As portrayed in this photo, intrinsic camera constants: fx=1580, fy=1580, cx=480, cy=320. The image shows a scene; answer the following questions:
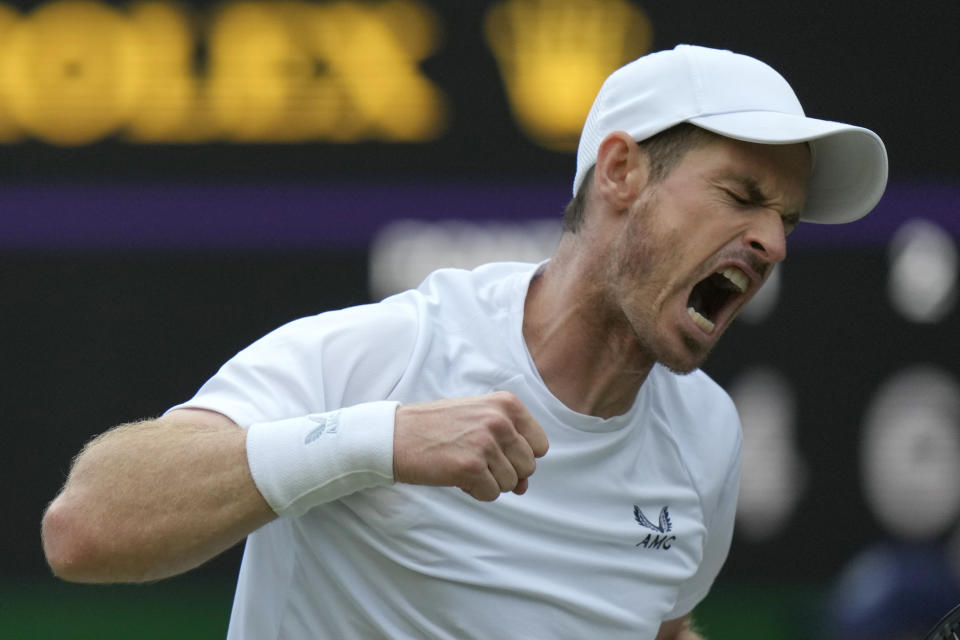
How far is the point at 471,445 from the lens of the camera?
6.05ft

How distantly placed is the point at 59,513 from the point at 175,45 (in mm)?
2613

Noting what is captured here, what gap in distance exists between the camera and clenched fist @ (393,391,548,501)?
6.05 feet

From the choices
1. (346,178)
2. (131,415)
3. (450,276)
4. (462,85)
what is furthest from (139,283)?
(450,276)

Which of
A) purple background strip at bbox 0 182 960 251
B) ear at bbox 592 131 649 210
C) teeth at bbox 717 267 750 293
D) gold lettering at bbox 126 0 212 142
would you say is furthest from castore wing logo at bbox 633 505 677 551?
gold lettering at bbox 126 0 212 142

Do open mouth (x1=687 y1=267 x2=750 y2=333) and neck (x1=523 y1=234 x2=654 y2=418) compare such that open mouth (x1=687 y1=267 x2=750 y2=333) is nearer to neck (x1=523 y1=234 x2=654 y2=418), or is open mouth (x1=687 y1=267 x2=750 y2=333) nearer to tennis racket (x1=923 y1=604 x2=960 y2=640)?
neck (x1=523 y1=234 x2=654 y2=418)

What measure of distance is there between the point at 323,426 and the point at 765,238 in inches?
27.6

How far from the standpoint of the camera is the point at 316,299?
432 centimetres

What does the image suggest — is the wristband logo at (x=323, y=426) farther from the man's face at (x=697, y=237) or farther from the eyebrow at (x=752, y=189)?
the eyebrow at (x=752, y=189)

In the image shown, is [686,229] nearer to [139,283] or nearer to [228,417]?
[228,417]

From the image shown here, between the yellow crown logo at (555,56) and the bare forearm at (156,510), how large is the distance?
250 cm

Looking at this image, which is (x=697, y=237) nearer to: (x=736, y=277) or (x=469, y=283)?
(x=736, y=277)

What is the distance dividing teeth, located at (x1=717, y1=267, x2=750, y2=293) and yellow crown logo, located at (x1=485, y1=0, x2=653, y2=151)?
2.06m

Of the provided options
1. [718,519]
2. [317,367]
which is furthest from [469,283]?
[718,519]

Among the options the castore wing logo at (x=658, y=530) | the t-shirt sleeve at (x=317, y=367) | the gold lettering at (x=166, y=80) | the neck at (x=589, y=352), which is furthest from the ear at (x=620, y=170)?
the gold lettering at (x=166, y=80)
